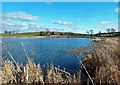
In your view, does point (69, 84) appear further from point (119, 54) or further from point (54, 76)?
point (119, 54)

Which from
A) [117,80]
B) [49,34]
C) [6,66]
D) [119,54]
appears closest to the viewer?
[117,80]

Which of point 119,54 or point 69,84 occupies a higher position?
point 119,54

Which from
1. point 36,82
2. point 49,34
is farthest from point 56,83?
point 49,34

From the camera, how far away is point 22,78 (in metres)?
9.28

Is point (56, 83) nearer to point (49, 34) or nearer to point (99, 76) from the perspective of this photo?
point (99, 76)

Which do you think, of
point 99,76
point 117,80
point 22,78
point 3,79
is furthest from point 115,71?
point 3,79

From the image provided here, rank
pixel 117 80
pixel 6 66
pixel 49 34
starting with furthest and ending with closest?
pixel 49 34 < pixel 6 66 < pixel 117 80

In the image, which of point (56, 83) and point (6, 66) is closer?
point (56, 83)

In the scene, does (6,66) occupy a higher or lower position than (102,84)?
higher

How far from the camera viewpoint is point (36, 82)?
9.05m

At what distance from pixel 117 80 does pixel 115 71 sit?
1.39 feet

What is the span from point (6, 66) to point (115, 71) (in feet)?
14.9

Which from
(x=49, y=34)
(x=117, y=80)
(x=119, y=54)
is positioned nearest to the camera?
(x=117, y=80)

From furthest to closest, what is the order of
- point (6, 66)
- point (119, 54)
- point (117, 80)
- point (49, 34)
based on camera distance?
point (49, 34) → point (119, 54) → point (6, 66) → point (117, 80)
